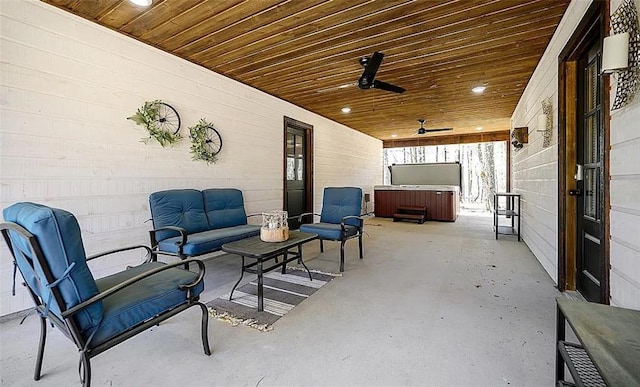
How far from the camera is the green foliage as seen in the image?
3.00m

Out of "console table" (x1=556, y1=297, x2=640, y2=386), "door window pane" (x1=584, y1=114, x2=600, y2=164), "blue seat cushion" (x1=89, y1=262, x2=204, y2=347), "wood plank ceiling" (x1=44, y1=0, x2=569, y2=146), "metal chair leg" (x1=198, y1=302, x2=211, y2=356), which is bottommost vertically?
"metal chair leg" (x1=198, y1=302, x2=211, y2=356)

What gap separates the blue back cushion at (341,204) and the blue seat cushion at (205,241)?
1269 mm

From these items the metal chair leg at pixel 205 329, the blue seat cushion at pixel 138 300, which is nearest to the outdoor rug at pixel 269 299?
the metal chair leg at pixel 205 329

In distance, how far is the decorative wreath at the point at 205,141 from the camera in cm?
359

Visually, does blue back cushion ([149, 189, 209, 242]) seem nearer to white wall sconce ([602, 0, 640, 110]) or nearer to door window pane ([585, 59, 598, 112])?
white wall sconce ([602, 0, 640, 110])

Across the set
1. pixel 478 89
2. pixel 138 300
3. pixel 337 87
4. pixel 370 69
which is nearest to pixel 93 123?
pixel 138 300

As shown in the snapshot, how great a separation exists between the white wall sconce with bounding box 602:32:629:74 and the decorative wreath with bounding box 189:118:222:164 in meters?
3.69

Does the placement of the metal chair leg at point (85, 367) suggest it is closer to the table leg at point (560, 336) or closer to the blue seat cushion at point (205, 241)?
the blue seat cushion at point (205, 241)

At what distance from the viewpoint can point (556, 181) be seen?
9.29 ft

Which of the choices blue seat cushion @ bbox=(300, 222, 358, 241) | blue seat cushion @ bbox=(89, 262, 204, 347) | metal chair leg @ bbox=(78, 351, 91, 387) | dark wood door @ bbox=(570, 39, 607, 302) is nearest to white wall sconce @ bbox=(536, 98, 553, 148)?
dark wood door @ bbox=(570, 39, 607, 302)

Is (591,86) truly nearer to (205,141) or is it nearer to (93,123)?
(205,141)

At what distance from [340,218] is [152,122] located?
8.53ft

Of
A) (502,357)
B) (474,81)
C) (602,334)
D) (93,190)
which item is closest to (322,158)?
(474,81)

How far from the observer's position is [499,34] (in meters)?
2.96
